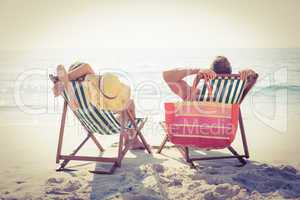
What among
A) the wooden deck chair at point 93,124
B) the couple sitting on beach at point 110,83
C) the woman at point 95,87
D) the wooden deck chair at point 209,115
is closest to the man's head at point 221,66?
the couple sitting on beach at point 110,83

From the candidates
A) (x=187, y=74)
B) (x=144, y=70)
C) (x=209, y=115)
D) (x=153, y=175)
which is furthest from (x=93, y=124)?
(x=144, y=70)

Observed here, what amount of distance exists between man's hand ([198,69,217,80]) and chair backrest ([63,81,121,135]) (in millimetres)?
1020

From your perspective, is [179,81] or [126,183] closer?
[126,183]

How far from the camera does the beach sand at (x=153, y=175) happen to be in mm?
2758

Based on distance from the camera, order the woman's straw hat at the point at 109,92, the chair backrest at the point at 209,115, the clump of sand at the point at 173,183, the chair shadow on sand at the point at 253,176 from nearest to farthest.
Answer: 1. the clump of sand at the point at 173,183
2. the chair shadow on sand at the point at 253,176
3. the woman's straw hat at the point at 109,92
4. the chair backrest at the point at 209,115

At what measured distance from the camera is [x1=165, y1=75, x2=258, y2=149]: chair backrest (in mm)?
3518

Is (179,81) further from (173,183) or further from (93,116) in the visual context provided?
(173,183)

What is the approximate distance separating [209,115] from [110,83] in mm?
1056

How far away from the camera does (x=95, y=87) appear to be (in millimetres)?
3441

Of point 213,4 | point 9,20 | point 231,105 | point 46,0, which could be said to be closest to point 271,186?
point 231,105

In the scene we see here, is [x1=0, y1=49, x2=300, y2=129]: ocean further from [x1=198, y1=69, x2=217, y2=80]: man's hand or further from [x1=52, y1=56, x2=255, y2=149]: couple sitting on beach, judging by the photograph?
[x1=198, y1=69, x2=217, y2=80]: man's hand

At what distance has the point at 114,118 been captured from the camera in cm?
371

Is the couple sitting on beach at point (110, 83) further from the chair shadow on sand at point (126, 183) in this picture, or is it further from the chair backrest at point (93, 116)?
the chair shadow on sand at point (126, 183)

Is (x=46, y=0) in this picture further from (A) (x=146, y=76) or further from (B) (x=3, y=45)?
(A) (x=146, y=76)
